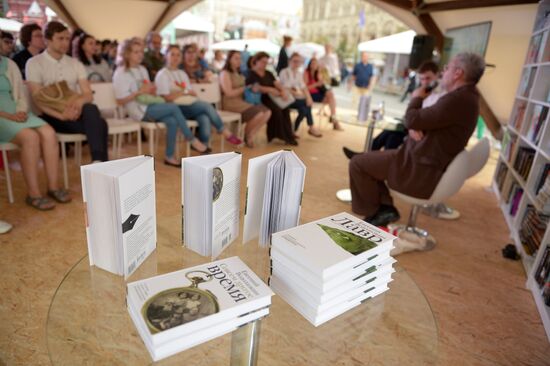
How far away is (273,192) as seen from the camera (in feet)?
4.02

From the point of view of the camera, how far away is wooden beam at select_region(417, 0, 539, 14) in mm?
4762

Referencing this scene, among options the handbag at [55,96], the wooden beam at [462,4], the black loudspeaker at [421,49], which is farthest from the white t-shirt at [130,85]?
the wooden beam at [462,4]

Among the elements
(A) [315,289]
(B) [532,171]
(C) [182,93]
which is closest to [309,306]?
(A) [315,289]

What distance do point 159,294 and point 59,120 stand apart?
264 cm

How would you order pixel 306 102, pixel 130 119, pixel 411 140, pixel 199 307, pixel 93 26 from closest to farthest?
pixel 199 307, pixel 411 140, pixel 130 119, pixel 306 102, pixel 93 26

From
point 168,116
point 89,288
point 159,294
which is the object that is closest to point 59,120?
point 168,116

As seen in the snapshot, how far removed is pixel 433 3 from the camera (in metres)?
6.22

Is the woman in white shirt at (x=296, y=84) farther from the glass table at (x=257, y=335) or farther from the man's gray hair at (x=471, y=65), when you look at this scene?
the glass table at (x=257, y=335)

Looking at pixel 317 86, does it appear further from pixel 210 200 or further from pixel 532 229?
pixel 210 200

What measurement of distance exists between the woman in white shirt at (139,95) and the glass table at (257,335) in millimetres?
2802

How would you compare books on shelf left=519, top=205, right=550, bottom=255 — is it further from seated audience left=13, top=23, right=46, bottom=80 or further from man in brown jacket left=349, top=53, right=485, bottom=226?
seated audience left=13, top=23, right=46, bottom=80

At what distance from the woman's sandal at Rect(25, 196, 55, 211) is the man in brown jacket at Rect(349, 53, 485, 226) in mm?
2240

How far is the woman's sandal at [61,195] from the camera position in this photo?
9.14ft

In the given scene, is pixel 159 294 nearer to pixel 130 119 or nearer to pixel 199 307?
pixel 199 307
